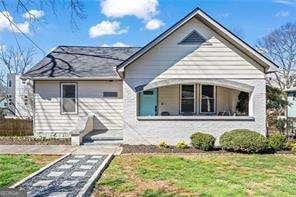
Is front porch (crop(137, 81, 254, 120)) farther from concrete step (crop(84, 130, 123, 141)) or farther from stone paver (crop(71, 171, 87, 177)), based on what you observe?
stone paver (crop(71, 171, 87, 177))

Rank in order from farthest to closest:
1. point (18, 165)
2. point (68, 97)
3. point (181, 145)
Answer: point (68, 97) < point (181, 145) < point (18, 165)

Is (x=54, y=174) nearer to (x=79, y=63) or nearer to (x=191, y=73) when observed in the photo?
(x=191, y=73)

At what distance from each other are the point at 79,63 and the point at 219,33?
882cm

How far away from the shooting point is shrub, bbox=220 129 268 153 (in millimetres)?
16172

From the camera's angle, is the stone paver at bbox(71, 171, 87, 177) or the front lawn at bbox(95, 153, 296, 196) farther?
the stone paver at bbox(71, 171, 87, 177)

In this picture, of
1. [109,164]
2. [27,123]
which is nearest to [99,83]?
[27,123]

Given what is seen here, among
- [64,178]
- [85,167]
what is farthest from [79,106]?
[64,178]

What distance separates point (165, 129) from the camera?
59.0 ft

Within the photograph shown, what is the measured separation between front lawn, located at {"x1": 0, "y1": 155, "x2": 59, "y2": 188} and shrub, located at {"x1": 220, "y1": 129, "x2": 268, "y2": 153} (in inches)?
263

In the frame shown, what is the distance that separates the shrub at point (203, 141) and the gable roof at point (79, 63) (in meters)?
6.13

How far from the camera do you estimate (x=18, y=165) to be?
42.9ft

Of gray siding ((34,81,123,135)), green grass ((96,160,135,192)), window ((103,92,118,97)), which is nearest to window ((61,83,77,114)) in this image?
gray siding ((34,81,123,135))

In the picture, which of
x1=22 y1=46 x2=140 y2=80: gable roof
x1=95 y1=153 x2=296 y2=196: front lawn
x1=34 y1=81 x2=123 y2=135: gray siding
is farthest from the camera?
x1=34 y1=81 x2=123 y2=135: gray siding

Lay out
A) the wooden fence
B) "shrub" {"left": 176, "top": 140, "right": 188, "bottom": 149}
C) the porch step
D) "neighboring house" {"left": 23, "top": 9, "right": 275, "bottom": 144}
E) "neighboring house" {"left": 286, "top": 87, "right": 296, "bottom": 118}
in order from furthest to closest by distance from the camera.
→ 1. "neighboring house" {"left": 286, "top": 87, "right": 296, "bottom": 118}
2. the wooden fence
3. the porch step
4. "neighboring house" {"left": 23, "top": 9, "right": 275, "bottom": 144}
5. "shrub" {"left": 176, "top": 140, "right": 188, "bottom": 149}
